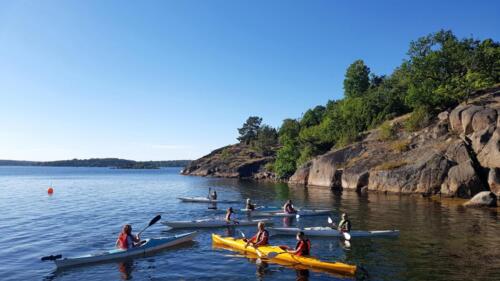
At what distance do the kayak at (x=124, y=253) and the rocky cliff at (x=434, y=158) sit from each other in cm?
3591

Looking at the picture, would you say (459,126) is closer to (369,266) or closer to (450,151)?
(450,151)

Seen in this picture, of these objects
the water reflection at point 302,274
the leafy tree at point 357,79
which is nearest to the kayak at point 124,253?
the water reflection at point 302,274

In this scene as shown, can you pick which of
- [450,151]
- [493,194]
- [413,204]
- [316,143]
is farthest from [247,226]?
[316,143]

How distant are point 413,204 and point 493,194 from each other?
7.81 meters

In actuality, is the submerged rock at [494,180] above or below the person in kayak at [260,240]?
above

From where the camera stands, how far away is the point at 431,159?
53.0 m

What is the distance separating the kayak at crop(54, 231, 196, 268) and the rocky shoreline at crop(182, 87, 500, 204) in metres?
33.6

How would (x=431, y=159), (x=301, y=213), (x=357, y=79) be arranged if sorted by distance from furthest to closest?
(x=357, y=79) < (x=431, y=159) < (x=301, y=213)

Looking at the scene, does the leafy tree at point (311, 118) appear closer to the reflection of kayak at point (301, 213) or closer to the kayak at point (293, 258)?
the reflection of kayak at point (301, 213)

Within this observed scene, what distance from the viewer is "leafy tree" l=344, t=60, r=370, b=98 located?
400ft

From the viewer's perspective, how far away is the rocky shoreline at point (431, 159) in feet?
159

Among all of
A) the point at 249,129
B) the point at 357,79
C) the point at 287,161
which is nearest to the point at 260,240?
the point at 287,161

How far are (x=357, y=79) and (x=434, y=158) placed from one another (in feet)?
239

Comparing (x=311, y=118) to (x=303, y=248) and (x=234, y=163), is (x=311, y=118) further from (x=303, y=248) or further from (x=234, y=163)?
(x=303, y=248)
